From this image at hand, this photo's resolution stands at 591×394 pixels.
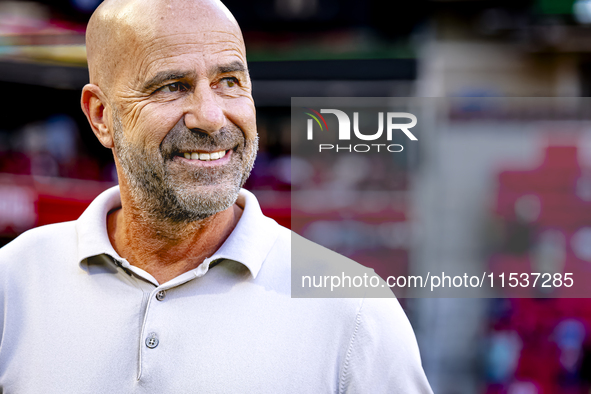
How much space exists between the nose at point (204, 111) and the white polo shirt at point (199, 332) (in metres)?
0.24

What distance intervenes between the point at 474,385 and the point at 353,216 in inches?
56.0

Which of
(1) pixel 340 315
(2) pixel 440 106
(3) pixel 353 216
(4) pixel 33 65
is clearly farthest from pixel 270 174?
(1) pixel 340 315

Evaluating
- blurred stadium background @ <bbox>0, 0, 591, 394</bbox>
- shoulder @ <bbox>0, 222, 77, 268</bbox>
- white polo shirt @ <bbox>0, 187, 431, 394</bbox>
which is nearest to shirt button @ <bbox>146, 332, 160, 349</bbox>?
white polo shirt @ <bbox>0, 187, 431, 394</bbox>

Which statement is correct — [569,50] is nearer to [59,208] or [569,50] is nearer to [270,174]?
[270,174]

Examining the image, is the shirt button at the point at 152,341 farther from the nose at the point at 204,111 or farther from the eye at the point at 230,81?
the eye at the point at 230,81

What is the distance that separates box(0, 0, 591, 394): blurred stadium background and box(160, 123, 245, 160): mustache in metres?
2.24

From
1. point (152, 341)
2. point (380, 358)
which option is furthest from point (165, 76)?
point (380, 358)

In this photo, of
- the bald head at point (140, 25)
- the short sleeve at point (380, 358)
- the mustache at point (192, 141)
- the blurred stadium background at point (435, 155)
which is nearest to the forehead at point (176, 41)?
the bald head at point (140, 25)

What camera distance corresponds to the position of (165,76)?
101cm

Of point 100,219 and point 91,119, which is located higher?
point 91,119

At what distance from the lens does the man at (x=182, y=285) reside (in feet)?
3.16

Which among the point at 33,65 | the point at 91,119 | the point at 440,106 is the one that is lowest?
the point at 91,119

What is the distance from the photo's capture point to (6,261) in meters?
1.14

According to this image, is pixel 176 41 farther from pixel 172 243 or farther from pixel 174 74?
pixel 172 243
